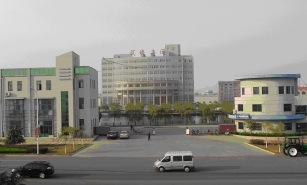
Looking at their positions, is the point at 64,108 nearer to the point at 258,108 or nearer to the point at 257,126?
the point at 257,126

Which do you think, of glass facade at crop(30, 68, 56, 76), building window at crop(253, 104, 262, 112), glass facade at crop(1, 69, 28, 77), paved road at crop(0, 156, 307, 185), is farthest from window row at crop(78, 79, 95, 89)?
building window at crop(253, 104, 262, 112)

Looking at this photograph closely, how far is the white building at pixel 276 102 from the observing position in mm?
56812

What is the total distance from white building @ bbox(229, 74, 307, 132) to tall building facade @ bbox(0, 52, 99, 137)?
28657 mm

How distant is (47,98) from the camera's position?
2356 inches

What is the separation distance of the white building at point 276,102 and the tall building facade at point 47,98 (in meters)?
28.7

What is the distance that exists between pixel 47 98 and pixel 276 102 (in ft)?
128

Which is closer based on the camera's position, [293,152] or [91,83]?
[293,152]

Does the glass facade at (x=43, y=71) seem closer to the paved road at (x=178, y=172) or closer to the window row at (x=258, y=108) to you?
the paved road at (x=178, y=172)

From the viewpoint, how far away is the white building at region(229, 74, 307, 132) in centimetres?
5681

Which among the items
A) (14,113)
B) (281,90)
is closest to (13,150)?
(14,113)

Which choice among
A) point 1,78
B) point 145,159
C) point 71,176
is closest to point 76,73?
point 1,78

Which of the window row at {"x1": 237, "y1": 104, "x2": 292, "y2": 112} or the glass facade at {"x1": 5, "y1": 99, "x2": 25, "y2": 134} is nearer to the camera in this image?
the window row at {"x1": 237, "y1": 104, "x2": 292, "y2": 112}

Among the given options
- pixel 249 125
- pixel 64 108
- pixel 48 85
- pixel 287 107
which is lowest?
pixel 249 125

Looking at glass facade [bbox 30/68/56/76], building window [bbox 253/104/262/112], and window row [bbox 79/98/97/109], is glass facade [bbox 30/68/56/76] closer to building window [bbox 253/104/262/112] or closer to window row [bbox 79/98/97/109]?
window row [bbox 79/98/97/109]
